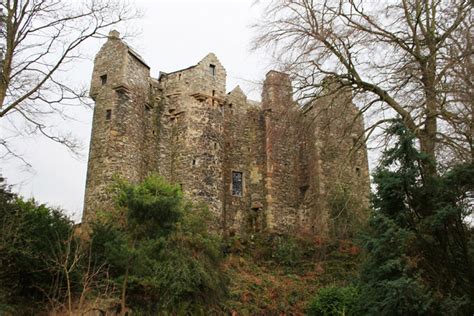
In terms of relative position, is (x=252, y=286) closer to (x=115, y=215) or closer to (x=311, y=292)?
(x=311, y=292)

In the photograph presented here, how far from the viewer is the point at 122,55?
848 inches

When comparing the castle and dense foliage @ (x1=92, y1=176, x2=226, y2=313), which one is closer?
dense foliage @ (x1=92, y1=176, x2=226, y2=313)

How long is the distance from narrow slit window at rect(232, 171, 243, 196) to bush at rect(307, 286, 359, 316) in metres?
9.83

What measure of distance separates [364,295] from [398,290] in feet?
5.28

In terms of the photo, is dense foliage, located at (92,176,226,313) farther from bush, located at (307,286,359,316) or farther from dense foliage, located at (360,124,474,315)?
dense foliage, located at (360,124,474,315)

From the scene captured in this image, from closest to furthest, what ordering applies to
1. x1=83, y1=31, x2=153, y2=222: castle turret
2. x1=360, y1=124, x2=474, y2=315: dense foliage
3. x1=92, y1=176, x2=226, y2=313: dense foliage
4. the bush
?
x1=360, y1=124, x2=474, y2=315: dense foliage → x1=92, y1=176, x2=226, y2=313: dense foliage → the bush → x1=83, y1=31, x2=153, y2=222: castle turret

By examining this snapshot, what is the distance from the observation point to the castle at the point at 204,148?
20547 mm

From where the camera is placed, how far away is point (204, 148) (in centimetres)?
→ 2253

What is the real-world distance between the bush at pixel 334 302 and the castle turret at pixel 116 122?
863cm

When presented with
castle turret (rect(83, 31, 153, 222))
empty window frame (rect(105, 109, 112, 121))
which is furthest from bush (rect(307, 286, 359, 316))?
empty window frame (rect(105, 109, 112, 121))

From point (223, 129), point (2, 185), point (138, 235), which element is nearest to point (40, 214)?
point (2, 185)

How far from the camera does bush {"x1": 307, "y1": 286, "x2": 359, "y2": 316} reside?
14.2 metres

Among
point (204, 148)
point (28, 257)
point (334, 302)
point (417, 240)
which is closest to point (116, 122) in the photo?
point (204, 148)

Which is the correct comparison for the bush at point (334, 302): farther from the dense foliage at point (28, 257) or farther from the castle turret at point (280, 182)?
the castle turret at point (280, 182)
